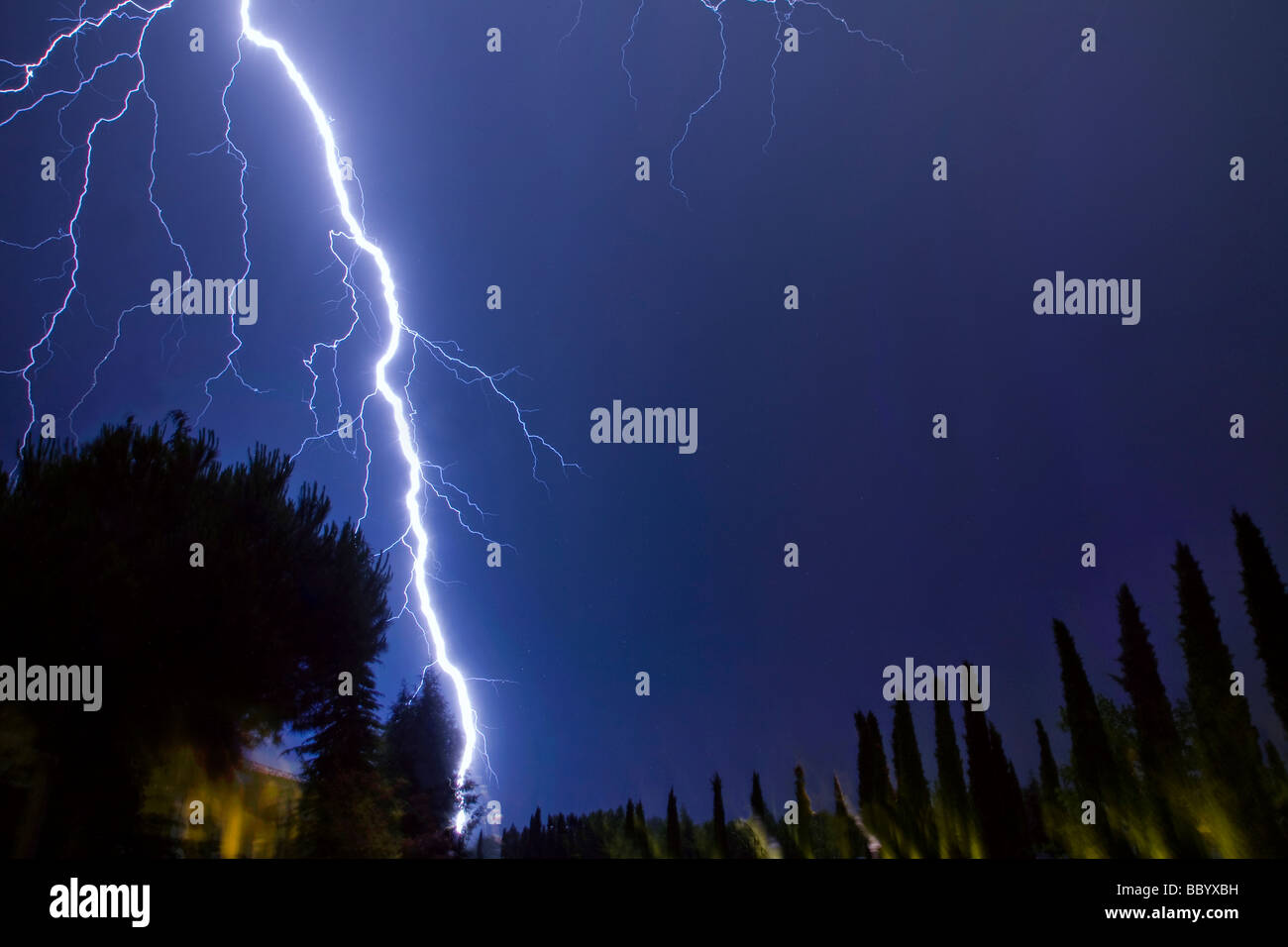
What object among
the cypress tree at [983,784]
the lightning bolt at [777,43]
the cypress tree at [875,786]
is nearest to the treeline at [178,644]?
the cypress tree at [875,786]

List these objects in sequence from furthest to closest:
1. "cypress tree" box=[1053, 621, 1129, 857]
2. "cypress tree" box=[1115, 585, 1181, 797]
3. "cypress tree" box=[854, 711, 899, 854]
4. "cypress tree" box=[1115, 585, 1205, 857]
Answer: "cypress tree" box=[854, 711, 899, 854] < "cypress tree" box=[1053, 621, 1129, 857] < "cypress tree" box=[1115, 585, 1181, 797] < "cypress tree" box=[1115, 585, 1205, 857]

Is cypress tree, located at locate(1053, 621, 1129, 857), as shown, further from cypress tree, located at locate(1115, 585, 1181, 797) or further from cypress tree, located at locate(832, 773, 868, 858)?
cypress tree, located at locate(832, 773, 868, 858)

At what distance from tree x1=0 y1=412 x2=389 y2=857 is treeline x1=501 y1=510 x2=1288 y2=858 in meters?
15.1

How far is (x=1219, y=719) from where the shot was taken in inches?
479

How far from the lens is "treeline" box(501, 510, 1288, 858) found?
1178cm

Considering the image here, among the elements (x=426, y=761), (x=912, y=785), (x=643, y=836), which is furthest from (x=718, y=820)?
(x=426, y=761)

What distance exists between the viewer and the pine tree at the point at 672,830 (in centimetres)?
2389

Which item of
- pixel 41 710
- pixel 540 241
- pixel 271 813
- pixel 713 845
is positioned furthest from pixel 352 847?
pixel 540 241

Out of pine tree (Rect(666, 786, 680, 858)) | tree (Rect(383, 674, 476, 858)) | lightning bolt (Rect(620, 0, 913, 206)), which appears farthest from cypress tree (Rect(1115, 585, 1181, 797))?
lightning bolt (Rect(620, 0, 913, 206))

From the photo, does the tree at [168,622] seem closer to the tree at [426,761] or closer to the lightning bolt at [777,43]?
the tree at [426,761]

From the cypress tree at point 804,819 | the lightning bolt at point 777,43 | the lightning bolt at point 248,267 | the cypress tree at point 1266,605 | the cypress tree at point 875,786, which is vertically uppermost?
the lightning bolt at point 777,43

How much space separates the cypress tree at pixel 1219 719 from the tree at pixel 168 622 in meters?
16.8
